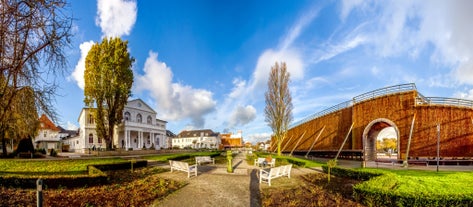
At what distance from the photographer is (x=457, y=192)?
5656mm

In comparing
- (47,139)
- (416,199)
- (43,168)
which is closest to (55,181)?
(43,168)

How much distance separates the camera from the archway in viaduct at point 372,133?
70.3ft

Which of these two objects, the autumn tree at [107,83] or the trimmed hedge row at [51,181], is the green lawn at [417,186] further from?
the autumn tree at [107,83]

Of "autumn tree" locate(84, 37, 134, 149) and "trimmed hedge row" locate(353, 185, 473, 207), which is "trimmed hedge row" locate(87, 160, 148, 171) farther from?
"autumn tree" locate(84, 37, 134, 149)

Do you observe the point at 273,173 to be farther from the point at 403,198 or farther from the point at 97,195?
the point at 97,195

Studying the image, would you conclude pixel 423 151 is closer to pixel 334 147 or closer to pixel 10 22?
pixel 334 147

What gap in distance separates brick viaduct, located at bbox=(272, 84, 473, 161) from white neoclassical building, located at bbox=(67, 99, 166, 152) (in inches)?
1289

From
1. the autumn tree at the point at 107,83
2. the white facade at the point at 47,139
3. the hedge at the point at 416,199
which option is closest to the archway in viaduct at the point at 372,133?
the hedge at the point at 416,199

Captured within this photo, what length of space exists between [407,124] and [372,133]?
4496 mm

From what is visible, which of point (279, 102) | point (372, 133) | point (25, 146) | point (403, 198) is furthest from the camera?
point (279, 102)

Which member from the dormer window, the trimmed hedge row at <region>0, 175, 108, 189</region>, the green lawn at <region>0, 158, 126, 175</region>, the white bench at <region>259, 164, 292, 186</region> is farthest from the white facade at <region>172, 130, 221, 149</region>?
the trimmed hedge row at <region>0, 175, 108, 189</region>

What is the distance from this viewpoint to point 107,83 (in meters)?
31.1

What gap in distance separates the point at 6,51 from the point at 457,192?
35.9 feet

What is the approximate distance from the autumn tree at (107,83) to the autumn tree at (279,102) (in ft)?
65.8
